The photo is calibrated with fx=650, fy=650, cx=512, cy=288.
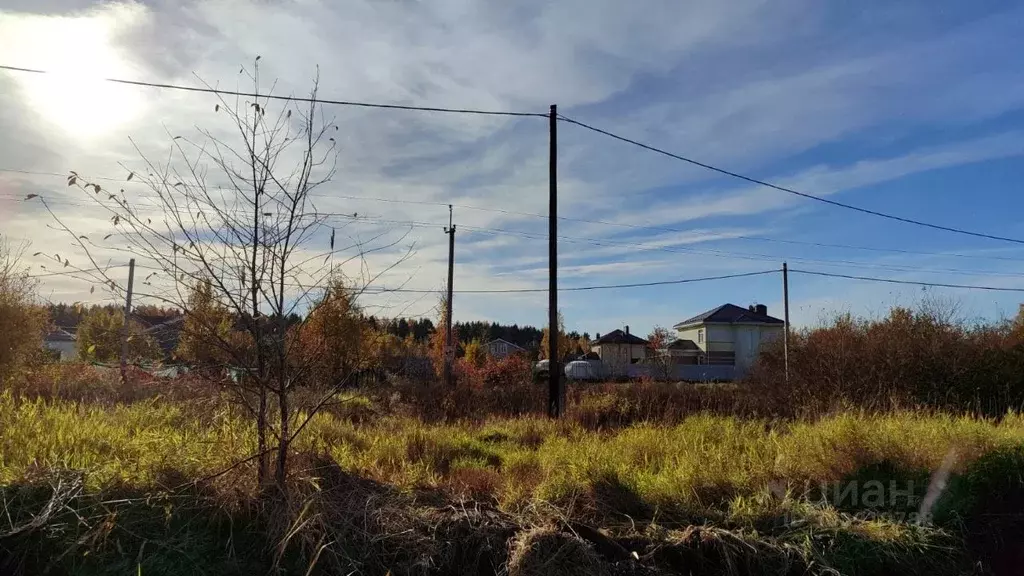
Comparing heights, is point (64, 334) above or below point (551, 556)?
above

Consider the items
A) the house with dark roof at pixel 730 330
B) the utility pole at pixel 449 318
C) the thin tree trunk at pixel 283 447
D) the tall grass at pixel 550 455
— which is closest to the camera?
the thin tree trunk at pixel 283 447

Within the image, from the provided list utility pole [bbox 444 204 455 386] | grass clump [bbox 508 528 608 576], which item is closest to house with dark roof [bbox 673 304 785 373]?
utility pole [bbox 444 204 455 386]

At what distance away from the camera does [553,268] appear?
12219 millimetres

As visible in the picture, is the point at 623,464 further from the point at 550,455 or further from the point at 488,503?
the point at 488,503

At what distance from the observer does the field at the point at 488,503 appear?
14.1ft

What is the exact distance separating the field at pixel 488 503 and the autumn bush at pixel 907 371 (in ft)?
19.5

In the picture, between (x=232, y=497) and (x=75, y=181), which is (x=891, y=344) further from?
(x=75, y=181)

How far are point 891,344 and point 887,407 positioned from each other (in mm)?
1968

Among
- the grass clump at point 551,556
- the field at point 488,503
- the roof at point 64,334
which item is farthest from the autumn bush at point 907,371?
the roof at point 64,334

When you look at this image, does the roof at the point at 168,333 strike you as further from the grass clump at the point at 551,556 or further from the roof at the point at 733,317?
the roof at the point at 733,317

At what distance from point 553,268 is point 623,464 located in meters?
6.27

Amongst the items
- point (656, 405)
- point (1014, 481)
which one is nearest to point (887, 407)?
point (656, 405)

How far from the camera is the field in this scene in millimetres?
4301

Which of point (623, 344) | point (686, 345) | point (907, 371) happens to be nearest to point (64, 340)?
point (907, 371)
